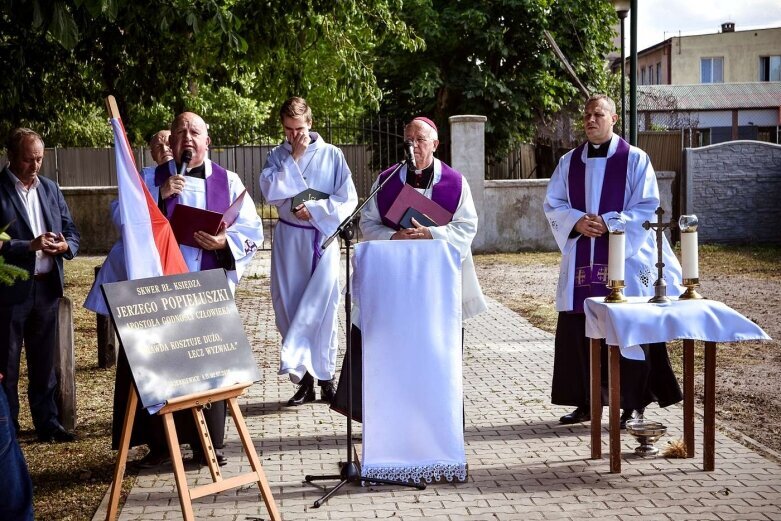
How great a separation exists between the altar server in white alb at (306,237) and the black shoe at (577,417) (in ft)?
5.77

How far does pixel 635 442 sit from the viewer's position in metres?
6.75

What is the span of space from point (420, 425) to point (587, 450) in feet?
4.36

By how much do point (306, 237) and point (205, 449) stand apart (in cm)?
300

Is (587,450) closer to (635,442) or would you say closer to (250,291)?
(635,442)

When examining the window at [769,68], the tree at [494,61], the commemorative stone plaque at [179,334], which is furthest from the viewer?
the window at [769,68]

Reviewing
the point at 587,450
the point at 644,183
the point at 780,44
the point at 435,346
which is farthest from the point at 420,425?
the point at 780,44

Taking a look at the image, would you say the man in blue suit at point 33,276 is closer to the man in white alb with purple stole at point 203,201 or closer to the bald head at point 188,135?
the man in white alb with purple stole at point 203,201

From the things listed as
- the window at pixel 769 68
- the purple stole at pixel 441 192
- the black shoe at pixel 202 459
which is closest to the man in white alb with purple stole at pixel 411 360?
the purple stole at pixel 441 192

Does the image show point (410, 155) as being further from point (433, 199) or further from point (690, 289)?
point (690, 289)

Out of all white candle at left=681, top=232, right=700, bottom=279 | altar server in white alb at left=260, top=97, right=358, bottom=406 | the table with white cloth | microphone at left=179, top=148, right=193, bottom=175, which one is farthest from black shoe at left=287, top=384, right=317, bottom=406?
white candle at left=681, top=232, right=700, bottom=279

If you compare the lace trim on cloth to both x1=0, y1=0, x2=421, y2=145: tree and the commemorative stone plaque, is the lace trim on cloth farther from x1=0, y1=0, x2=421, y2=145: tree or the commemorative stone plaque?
x1=0, y1=0, x2=421, y2=145: tree

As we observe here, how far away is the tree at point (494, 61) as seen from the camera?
25.1 meters

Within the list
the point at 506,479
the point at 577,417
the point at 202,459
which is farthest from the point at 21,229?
the point at 577,417

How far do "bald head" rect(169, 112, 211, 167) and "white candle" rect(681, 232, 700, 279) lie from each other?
2997 millimetres
